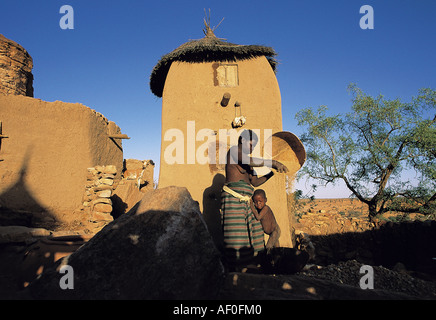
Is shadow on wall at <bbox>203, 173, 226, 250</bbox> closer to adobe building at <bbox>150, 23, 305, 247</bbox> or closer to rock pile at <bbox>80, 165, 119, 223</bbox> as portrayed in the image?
adobe building at <bbox>150, 23, 305, 247</bbox>

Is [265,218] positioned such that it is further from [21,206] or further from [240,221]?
[21,206]

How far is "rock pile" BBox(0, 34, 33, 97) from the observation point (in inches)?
386

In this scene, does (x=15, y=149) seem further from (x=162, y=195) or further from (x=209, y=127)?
(x=162, y=195)

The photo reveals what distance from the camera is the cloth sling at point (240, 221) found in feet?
10.4

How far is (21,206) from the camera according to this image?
6.46m

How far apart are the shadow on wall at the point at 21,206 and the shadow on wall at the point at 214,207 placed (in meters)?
4.58

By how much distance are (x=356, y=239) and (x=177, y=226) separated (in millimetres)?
7941

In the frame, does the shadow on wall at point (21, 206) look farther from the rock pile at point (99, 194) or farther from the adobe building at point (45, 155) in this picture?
the rock pile at point (99, 194)

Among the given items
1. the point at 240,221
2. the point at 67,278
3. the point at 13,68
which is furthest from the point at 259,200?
the point at 13,68

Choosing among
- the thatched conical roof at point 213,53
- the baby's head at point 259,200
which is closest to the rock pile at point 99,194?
the thatched conical roof at point 213,53
